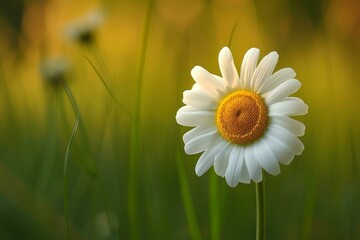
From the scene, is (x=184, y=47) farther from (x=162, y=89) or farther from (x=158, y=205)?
(x=162, y=89)

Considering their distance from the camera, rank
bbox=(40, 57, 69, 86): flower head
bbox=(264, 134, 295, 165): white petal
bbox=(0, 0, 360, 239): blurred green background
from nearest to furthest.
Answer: bbox=(264, 134, 295, 165): white petal < bbox=(0, 0, 360, 239): blurred green background < bbox=(40, 57, 69, 86): flower head

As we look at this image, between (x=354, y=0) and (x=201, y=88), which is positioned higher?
(x=354, y=0)

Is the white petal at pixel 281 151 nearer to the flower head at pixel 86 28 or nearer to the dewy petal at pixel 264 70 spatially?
the dewy petal at pixel 264 70

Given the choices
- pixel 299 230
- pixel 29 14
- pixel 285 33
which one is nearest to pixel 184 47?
pixel 285 33

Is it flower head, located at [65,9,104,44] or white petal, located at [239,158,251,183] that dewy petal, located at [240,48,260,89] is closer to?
white petal, located at [239,158,251,183]


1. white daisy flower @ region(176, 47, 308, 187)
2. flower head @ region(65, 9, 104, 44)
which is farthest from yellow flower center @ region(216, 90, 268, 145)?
flower head @ region(65, 9, 104, 44)

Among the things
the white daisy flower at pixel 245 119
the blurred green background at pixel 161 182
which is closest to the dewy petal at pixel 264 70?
the white daisy flower at pixel 245 119
